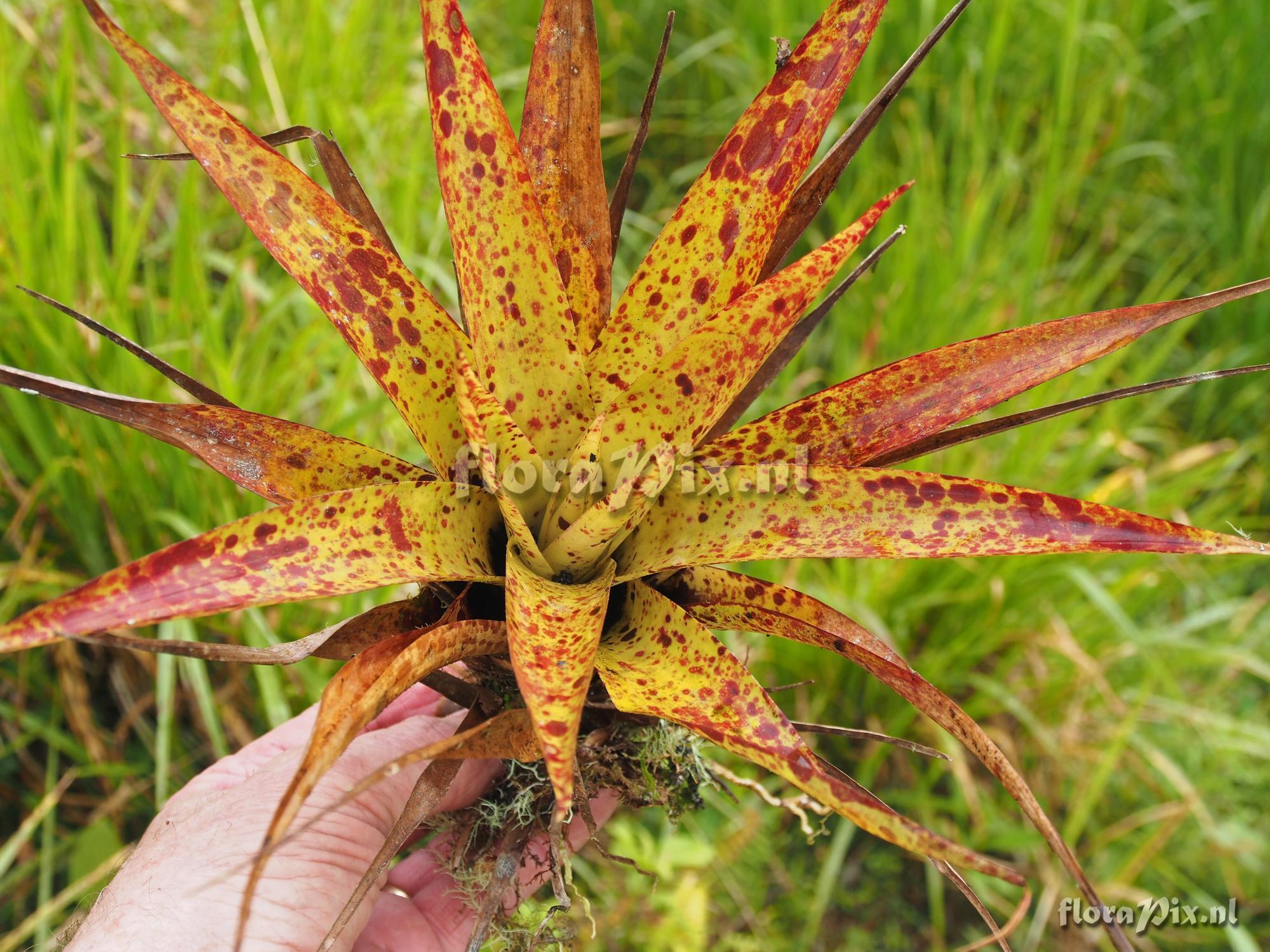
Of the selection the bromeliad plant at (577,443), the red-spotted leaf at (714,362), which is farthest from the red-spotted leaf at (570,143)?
the red-spotted leaf at (714,362)

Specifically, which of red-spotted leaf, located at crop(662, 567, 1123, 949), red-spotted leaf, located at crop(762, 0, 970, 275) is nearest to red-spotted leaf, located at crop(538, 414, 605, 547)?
red-spotted leaf, located at crop(662, 567, 1123, 949)

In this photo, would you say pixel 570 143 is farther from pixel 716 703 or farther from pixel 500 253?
pixel 716 703

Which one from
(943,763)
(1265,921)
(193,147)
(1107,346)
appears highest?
(193,147)

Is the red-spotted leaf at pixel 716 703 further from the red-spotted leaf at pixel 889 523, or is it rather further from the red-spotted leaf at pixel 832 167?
the red-spotted leaf at pixel 832 167

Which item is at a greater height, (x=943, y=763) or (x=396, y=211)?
(x=396, y=211)

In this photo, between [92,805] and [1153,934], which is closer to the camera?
[92,805]

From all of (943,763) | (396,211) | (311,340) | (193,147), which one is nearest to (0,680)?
(311,340)

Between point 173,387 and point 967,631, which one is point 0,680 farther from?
point 967,631
